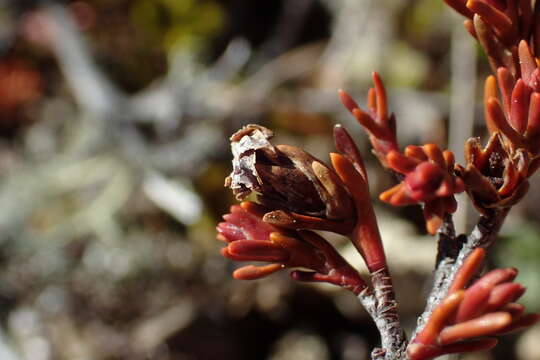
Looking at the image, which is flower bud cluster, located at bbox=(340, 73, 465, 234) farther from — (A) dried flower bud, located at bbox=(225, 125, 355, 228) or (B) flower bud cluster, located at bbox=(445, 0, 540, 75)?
(B) flower bud cluster, located at bbox=(445, 0, 540, 75)

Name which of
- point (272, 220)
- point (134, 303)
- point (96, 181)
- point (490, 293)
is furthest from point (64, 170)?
point (490, 293)

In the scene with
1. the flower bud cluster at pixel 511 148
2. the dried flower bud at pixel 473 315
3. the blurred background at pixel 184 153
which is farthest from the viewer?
the blurred background at pixel 184 153

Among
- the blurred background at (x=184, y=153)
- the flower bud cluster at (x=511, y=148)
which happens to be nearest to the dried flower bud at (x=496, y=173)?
the flower bud cluster at (x=511, y=148)

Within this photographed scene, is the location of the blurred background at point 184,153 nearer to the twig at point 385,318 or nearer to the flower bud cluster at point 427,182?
the twig at point 385,318

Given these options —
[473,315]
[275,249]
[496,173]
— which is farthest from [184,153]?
[473,315]

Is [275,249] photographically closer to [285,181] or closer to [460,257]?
[285,181]

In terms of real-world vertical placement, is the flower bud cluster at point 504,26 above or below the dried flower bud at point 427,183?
above

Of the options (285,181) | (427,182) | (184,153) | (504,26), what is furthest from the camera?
(184,153)
